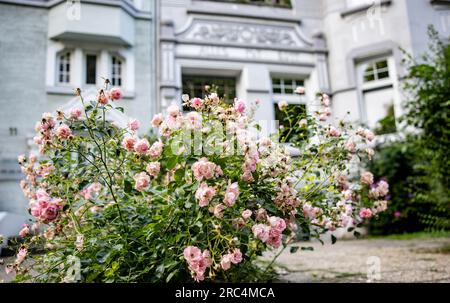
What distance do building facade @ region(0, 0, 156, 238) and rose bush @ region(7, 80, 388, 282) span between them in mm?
1306

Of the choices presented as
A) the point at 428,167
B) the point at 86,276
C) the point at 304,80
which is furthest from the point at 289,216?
the point at 304,80

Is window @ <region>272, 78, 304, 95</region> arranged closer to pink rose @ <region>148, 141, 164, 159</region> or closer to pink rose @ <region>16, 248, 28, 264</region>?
pink rose @ <region>148, 141, 164, 159</region>

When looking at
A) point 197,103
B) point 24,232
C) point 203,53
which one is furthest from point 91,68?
point 197,103

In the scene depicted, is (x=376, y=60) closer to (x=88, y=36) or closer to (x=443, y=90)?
(x=443, y=90)

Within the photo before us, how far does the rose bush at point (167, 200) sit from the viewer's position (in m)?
0.86

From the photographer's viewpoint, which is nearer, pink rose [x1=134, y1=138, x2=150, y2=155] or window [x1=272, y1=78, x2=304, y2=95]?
pink rose [x1=134, y1=138, x2=150, y2=155]

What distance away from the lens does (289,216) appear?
3.20 feet

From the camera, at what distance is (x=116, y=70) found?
11.9 feet

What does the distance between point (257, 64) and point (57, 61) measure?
1996 millimetres

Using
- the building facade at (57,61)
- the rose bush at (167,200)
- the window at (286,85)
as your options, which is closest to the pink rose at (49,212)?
the rose bush at (167,200)

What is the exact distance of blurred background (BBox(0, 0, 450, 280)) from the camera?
224 cm

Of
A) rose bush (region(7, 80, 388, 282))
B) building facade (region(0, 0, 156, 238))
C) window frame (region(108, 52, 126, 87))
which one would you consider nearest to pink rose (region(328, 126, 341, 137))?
rose bush (region(7, 80, 388, 282))

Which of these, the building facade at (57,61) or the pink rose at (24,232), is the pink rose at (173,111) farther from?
the building facade at (57,61)
